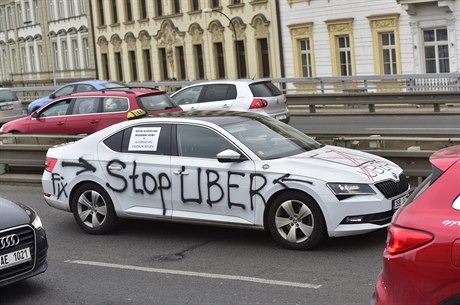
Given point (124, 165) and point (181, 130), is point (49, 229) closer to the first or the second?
point (124, 165)

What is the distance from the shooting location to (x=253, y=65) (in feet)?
135

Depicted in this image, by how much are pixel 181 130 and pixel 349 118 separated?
17.9 metres

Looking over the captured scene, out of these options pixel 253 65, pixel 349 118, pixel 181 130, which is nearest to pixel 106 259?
pixel 181 130

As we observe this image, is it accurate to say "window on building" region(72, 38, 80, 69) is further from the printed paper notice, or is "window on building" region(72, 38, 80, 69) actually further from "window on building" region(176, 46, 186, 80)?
the printed paper notice

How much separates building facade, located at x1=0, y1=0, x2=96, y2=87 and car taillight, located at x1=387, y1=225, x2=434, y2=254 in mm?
52291

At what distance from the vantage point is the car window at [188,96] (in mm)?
21156

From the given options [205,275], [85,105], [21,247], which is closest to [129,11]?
[85,105]

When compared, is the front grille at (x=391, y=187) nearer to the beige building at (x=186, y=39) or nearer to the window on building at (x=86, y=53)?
the beige building at (x=186, y=39)

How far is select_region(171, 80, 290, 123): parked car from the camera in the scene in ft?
67.2

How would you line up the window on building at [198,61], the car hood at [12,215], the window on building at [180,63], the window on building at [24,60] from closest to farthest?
the car hood at [12,215], the window on building at [198,61], the window on building at [180,63], the window on building at [24,60]

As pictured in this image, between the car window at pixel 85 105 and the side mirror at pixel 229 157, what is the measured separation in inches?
336

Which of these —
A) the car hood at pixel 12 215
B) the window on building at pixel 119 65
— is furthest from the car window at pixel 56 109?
the window on building at pixel 119 65

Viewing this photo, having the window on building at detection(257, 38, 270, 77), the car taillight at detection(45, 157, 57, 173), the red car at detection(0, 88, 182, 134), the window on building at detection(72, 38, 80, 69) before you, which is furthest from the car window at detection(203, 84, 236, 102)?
the window on building at detection(72, 38, 80, 69)

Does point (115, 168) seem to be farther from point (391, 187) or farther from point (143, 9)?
point (143, 9)
